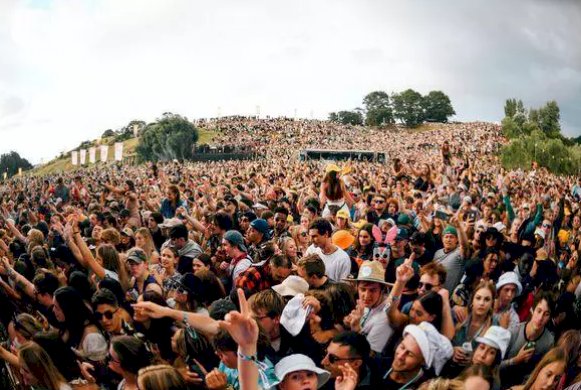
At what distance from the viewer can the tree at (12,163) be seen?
255 feet

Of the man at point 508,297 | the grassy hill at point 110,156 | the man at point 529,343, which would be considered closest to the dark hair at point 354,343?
the man at point 529,343

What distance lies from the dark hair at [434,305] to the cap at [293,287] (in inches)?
32.1

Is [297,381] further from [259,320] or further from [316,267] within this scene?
[316,267]

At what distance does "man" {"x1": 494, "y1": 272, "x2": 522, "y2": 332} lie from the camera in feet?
13.9

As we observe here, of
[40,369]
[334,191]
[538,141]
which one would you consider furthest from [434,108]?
[40,369]

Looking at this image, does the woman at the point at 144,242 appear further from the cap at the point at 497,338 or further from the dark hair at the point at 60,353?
the cap at the point at 497,338

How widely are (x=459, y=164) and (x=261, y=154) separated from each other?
40894mm

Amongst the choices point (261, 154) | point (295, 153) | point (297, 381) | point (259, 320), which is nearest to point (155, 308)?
point (259, 320)

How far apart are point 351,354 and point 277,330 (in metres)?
0.61

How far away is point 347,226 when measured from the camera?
677 cm

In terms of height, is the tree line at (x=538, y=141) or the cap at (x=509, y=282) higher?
the tree line at (x=538, y=141)

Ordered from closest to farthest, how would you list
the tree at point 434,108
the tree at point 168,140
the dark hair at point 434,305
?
the dark hair at point 434,305 < the tree at point 168,140 < the tree at point 434,108

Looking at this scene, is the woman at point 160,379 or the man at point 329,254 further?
the man at point 329,254

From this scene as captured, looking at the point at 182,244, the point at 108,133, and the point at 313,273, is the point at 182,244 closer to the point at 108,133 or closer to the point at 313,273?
the point at 313,273
